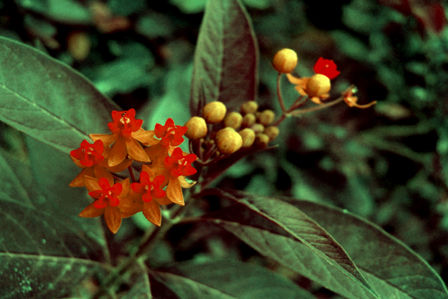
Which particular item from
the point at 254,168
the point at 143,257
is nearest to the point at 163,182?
the point at 143,257

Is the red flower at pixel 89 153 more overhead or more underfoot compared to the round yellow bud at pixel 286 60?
more underfoot

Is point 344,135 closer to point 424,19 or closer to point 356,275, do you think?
point 424,19

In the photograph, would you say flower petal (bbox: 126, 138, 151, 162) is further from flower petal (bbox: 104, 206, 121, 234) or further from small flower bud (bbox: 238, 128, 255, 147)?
small flower bud (bbox: 238, 128, 255, 147)

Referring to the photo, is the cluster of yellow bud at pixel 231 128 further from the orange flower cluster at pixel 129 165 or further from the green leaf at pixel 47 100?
the green leaf at pixel 47 100

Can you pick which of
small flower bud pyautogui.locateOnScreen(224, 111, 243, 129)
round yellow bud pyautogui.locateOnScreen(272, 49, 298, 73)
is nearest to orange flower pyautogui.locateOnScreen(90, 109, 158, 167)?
small flower bud pyautogui.locateOnScreen(224, 111, 243, 129)

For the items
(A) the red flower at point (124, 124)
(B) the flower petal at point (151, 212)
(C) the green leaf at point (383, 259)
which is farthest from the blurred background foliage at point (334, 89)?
(B) the flower petal at point (151, 212)

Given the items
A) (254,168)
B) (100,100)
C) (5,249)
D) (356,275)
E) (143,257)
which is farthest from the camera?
(254,168)
